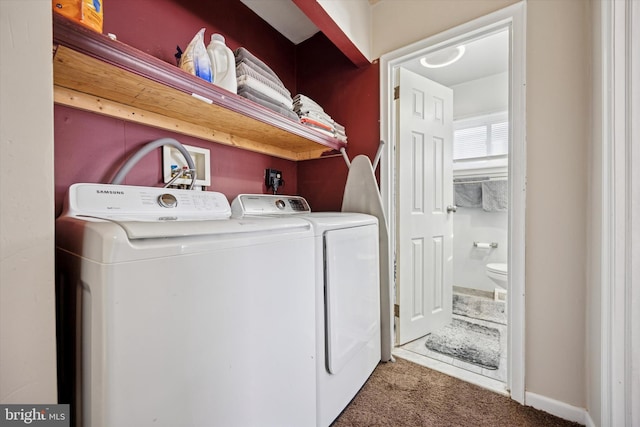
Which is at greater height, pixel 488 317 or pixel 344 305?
pixel 344 305

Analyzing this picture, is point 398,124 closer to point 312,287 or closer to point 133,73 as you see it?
point 312,287

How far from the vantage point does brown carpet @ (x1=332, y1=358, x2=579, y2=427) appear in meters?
1.20

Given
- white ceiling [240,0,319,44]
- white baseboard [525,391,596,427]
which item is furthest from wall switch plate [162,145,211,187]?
white baseboard [525,391,596,427]

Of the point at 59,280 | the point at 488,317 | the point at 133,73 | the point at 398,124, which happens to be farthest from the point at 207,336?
the point at 488,317

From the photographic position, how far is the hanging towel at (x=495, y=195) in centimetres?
284

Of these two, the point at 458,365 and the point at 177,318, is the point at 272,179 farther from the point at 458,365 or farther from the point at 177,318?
the point at 458,365

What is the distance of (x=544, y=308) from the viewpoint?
1.29m

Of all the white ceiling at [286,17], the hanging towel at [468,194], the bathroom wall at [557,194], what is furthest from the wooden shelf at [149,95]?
the hanging towel at [468,194]

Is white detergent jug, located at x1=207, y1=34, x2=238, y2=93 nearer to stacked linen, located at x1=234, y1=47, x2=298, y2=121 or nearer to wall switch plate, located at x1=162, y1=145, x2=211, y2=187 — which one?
stacked linen, located at x1=234, y1=47, x2=298, y2=121

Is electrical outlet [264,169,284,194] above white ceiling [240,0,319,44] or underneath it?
underneath

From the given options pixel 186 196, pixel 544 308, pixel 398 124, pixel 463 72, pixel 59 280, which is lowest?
pixel 544 308

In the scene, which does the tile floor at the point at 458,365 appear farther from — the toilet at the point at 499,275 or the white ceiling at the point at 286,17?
the white ceiling at the point at 286,17

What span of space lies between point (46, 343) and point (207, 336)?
1.00 ft
